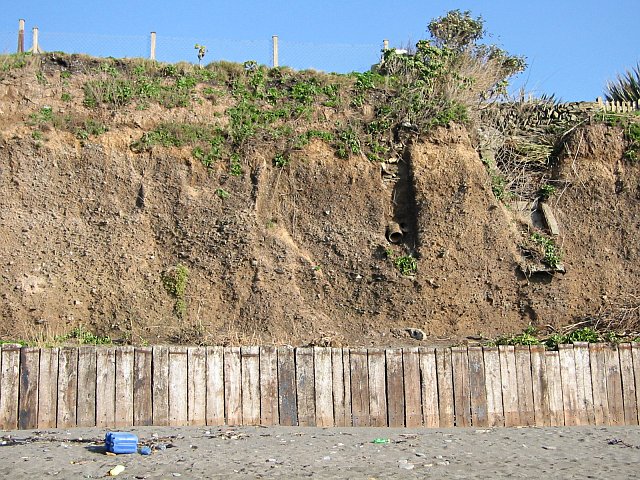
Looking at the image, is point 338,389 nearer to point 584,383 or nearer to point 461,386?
point 461,386

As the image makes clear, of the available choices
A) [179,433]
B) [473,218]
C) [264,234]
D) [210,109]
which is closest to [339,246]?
[264,234]

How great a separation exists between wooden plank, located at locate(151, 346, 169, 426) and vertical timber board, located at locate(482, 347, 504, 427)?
422cm

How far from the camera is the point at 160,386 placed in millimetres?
10750

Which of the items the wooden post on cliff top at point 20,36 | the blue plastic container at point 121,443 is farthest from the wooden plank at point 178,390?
the wooden post on cliff top at point 20,36

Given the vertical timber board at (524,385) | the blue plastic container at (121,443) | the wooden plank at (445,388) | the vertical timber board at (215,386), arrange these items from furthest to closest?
the vertical timber board at (524,385), the wooden plank at (445,388), the vertical timber board at (215,386), the blue plastic container at (121,443)

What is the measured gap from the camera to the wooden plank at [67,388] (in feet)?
34.6

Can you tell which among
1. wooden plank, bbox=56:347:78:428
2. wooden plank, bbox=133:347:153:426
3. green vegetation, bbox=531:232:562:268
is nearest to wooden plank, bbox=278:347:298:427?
wooden plank, bbox=133:347:153:426

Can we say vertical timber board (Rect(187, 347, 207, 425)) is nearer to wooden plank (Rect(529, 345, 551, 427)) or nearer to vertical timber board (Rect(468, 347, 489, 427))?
vertical timber board (Rect(468, 347, 489, 427))

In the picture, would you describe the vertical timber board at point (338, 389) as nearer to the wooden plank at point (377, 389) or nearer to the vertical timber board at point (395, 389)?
the wooden plank at point (377, 389)

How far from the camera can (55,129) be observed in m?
17.4

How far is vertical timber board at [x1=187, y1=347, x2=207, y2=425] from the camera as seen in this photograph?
10.8m

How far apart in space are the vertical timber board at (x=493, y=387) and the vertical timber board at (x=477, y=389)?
0.04 m

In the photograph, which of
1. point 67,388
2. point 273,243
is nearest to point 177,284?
point 273,243

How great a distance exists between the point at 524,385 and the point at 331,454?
3.49m
